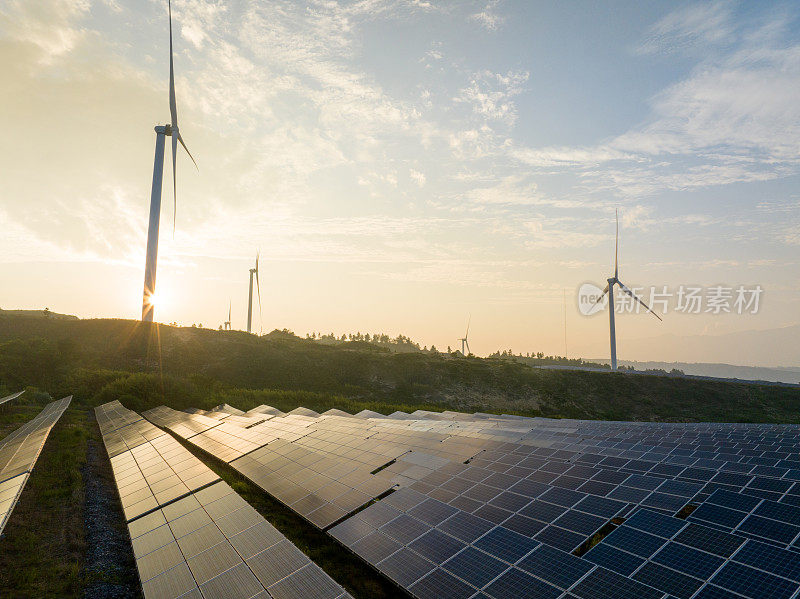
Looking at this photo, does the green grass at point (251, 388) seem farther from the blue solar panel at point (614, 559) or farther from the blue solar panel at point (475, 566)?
the blue solar panel at point (614, 559)

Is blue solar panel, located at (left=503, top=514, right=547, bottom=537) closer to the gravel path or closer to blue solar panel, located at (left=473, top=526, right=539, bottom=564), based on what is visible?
blue solar panel, located at (left=473, top=526, right=539, bottom=564)

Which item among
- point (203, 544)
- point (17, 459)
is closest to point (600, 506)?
point (203, 544)

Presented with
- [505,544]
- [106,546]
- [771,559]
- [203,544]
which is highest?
[771,559]

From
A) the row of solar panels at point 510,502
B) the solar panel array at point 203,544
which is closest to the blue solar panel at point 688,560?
the row of solar panels at point 510,502

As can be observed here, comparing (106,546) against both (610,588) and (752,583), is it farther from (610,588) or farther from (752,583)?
(752,583)

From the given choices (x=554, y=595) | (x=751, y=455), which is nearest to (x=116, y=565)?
(x=554, y=595)
